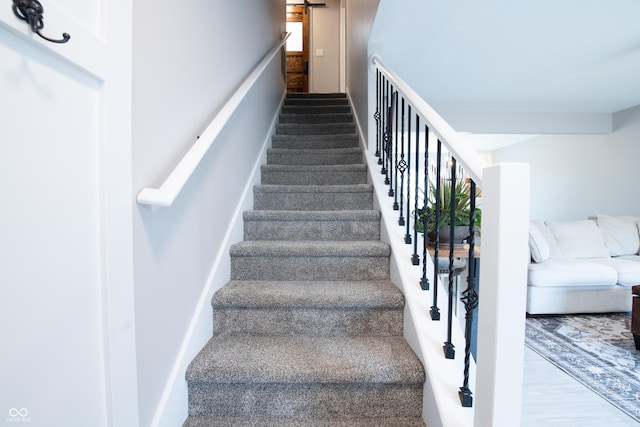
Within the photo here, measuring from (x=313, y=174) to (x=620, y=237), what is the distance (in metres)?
3.87

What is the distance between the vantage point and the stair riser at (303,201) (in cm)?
221

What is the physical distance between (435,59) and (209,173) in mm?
2351

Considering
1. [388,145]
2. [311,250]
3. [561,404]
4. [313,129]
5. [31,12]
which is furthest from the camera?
[313,129]

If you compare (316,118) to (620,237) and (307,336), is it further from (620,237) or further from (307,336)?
(620,237)

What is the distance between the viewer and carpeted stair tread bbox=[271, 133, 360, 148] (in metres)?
2.99

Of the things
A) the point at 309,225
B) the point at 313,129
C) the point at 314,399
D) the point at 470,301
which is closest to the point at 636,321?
the point at 470,301

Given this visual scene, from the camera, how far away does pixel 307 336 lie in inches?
55.1

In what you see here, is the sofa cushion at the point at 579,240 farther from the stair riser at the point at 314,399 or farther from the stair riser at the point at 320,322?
the stair riser at the point at 314,399

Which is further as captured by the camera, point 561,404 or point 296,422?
point 561,404

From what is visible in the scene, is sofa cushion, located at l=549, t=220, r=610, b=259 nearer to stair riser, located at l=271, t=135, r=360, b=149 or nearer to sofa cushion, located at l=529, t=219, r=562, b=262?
sofa cushion, located at l=529, t=219, r=562, b=262

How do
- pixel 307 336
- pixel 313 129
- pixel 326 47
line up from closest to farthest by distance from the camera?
1. pixel 307 336
2. pixel 313 129
3. pixel 326 47

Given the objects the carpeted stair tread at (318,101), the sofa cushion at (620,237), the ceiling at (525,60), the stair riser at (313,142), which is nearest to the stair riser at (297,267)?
the ceiling at (525,60)

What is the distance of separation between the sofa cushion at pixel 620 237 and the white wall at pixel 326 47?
15.5 ft

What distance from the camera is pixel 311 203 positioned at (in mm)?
2232
